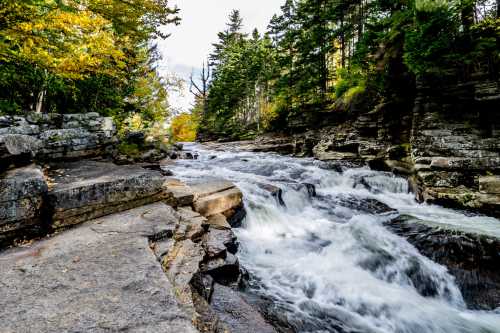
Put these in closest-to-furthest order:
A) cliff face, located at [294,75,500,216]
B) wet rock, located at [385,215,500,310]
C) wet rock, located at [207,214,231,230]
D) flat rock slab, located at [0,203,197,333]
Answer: flat rock slab, located at [0,203,197,333] → wet rock, located at [385,215,500,310] → wet rock, located at [207,214,231,230] → cliff face, located at [294,75,500,216]

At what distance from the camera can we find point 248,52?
3662 centimetres

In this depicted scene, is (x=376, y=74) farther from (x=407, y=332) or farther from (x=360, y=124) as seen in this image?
(x=407, y=332)

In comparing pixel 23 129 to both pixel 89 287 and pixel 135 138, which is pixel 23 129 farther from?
pixel 89 287

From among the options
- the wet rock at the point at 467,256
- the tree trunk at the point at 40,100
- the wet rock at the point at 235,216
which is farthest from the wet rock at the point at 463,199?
the tree trunk at the point at 40,100

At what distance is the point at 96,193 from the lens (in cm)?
470

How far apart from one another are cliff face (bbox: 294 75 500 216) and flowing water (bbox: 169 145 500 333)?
82cm

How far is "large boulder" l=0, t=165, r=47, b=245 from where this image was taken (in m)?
3.64

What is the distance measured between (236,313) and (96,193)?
3286 mm

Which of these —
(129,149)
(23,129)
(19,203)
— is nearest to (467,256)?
(19,203)

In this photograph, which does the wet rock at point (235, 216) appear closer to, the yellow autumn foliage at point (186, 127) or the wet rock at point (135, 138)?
the wet rock at point (135, 138)

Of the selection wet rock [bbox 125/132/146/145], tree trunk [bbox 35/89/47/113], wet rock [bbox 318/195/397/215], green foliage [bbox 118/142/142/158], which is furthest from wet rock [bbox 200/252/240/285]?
wet rock [bbox 125/132/146/145]

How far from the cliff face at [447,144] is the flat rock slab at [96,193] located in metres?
8.86

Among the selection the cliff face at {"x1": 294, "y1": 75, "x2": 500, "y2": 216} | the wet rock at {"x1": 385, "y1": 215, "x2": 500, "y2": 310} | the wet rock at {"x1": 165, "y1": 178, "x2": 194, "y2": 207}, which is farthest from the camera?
the cliff face at {"x1": 294, "y1": 75, "x2": 500, "y2": 216}

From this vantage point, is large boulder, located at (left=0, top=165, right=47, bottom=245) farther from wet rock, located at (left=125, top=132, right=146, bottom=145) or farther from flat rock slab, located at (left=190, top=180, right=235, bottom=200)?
wet rock, located at (left=125, top=132, right=146, bottom=145)
